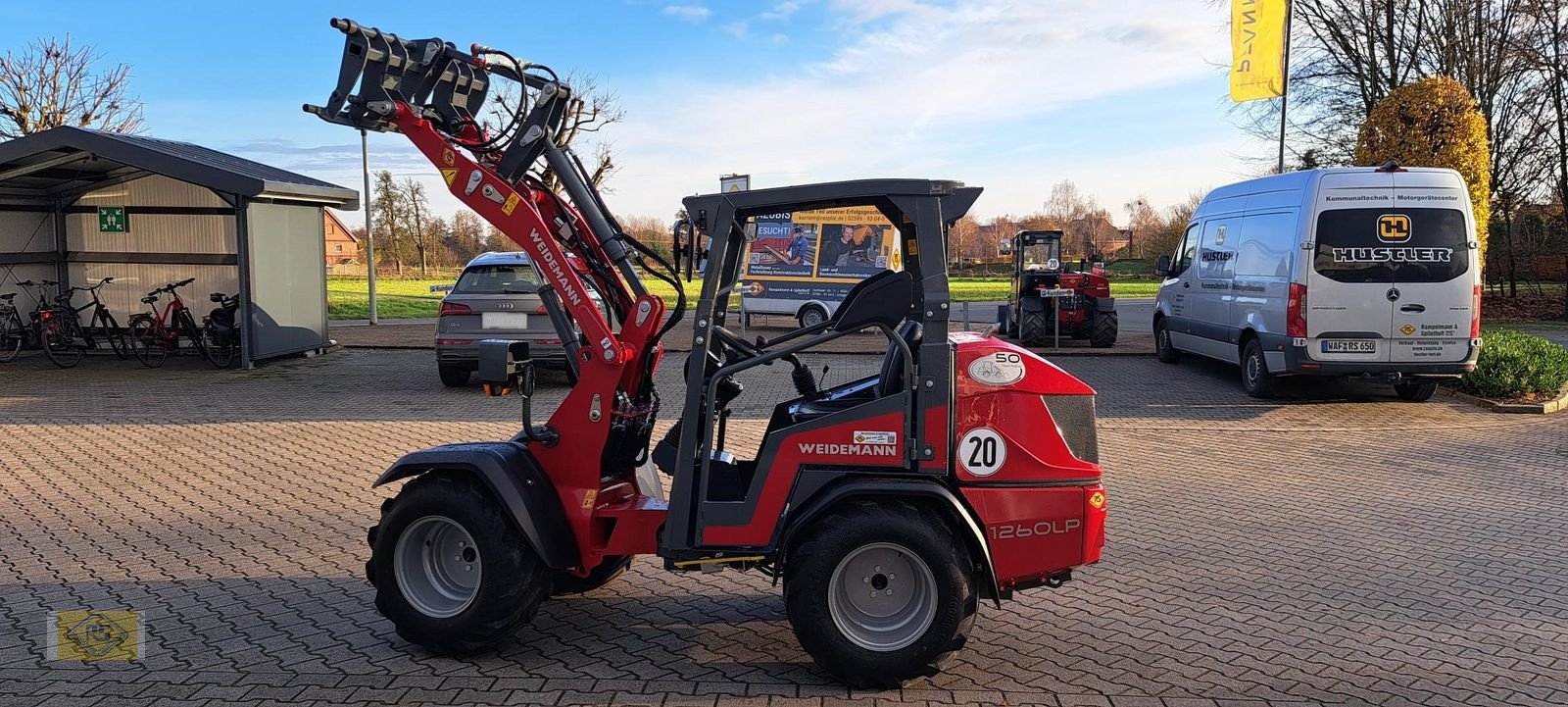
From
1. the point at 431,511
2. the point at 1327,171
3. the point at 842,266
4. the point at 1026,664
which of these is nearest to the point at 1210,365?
the point at 1327,171

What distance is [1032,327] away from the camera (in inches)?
708

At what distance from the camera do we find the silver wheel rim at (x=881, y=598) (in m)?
4.21

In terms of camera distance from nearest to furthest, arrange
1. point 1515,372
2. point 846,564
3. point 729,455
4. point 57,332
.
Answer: point 846,564 → point 729,455 → point 1515,372 → point 57,332

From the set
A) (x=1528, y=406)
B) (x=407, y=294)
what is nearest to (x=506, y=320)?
(x=1528, y=406)

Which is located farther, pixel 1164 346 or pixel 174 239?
pixel 174 239

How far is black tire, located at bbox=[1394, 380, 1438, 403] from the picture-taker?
484 inches

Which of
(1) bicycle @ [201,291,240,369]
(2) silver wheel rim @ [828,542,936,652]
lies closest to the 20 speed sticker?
(2) silver wheel rim @ [828,542,936,652]

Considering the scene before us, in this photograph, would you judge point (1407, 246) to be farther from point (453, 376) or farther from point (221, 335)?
point (221, 335)

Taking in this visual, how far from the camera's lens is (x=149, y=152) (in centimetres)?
1349

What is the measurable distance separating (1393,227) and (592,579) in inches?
381

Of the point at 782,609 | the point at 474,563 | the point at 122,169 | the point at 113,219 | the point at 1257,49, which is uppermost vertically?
the point at 1257,49

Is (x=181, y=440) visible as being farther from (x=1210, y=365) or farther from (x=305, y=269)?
(x=1210, y=365)

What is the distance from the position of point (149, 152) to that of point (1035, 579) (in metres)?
13.3

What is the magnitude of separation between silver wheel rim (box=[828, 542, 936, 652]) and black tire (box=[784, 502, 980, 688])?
0.10 feet
